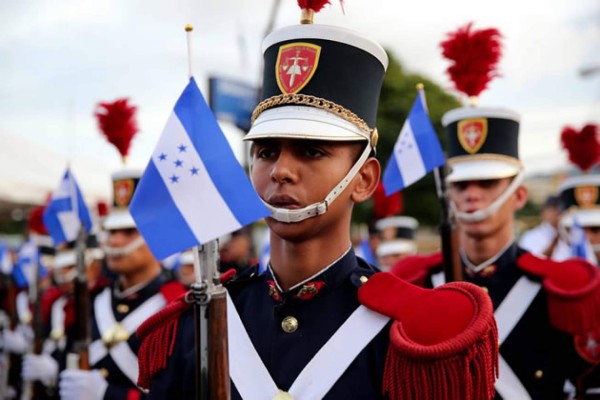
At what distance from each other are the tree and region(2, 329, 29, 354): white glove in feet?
52.9

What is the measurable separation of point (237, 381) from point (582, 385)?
260cm

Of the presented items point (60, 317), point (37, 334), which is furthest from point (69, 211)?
point (60, 317)

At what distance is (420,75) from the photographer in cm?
2916

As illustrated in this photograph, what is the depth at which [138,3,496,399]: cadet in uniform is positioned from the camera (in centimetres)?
220

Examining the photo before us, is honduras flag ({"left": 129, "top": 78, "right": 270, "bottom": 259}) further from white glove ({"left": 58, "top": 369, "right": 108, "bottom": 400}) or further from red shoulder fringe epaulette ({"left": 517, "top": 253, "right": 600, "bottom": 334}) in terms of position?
white glove ({"left": 58, "top": 369, "right": 108, "bottom": 400})

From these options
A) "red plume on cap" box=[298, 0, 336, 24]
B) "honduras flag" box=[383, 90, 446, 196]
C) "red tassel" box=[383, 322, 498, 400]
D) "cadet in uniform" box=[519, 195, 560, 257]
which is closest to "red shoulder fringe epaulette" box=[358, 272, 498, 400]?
"red tassel" box=[383, 322, 498, 400]

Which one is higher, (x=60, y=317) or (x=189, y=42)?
(x=189, y=42)

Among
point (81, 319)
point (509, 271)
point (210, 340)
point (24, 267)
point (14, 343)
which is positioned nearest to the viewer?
point (210, 340)

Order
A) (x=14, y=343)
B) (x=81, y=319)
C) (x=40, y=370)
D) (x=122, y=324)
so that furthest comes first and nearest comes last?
(x=14, y=343)
(x=40, y=370)
(x=122, y=324)
(x=81, y=319)

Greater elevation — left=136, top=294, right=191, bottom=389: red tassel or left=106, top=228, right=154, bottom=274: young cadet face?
left=136, top=294, right=191, bottom=389: red tassel

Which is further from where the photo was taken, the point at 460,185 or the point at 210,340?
the point at 460,185

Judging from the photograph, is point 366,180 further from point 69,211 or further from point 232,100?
point 232,100

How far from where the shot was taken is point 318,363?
227 centimetres

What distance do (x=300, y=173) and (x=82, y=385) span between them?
10.1 ft
